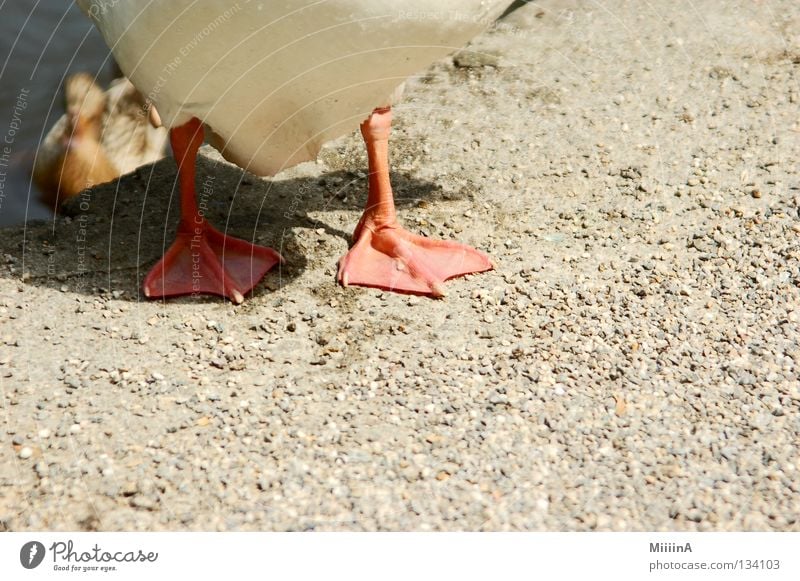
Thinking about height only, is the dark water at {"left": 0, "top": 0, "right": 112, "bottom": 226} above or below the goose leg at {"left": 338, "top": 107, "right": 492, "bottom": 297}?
above

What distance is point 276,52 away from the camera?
2641mm

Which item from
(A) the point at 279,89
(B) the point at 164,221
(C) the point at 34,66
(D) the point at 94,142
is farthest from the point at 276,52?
(C) the point at 34,66

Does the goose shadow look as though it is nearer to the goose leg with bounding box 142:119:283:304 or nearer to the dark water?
the goose leg with bounding box 142:119:283:304

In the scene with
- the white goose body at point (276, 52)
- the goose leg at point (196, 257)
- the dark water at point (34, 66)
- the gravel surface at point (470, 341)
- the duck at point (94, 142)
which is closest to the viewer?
the gravel surface at point (470, 341)

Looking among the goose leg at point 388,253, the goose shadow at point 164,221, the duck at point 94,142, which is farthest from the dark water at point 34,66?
the goose leg at point 388,253

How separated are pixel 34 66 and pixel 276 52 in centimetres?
266

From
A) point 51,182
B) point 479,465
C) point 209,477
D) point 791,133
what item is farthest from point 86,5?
point 791,133

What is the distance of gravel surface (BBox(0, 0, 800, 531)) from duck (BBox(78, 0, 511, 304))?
12 cm

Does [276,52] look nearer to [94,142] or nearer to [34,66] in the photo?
[94,142]

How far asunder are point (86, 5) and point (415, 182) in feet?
4.85

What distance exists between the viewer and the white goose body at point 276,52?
2537 millimetres

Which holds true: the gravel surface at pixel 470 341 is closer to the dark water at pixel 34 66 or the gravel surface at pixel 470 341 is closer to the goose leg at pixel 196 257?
the goose leg at pixel 196 257

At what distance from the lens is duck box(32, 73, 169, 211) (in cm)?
404

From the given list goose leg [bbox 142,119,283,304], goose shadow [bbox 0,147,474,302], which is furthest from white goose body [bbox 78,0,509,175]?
goose shadow [bbox 0,147,474,302]
